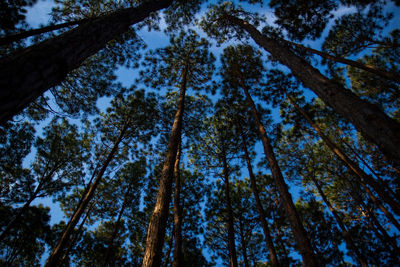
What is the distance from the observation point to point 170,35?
9.82 meters

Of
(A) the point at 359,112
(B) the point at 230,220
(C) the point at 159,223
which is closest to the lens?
(A) the point at 359,112

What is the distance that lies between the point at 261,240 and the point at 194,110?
11.6 meters

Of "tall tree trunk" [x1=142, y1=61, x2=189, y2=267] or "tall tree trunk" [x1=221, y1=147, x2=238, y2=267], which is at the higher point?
"tall tree trunk" [x1=221, y1=147, x2=238, y2=267]

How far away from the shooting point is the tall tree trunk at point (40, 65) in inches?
46.5

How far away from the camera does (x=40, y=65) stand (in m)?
1.42

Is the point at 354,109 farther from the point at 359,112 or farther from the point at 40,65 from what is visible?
the point at 40,65

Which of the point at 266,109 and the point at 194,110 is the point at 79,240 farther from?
the point at 266,109

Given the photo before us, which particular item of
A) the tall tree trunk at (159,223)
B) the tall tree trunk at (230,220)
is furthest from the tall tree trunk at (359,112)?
the tall tree trunk at (230,220)

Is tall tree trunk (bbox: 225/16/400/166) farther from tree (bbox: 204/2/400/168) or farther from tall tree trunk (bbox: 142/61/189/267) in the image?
tall tree trunk (bbox: 142/61/189/267)

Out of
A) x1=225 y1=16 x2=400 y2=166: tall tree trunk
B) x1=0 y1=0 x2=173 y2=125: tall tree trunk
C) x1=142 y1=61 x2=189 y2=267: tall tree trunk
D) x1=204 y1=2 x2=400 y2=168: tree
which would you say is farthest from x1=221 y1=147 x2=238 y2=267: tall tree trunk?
x1=0 y1=0 x2=173 y2=125: tall tree trunk

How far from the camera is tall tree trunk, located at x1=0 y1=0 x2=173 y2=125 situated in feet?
3.87

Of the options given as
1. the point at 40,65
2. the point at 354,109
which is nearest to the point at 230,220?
the point at 354,109

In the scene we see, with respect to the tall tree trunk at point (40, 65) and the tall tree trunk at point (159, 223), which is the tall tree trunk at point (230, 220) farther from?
the tall tree trunk at point (40, 65)

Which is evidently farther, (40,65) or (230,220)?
(230,220)
